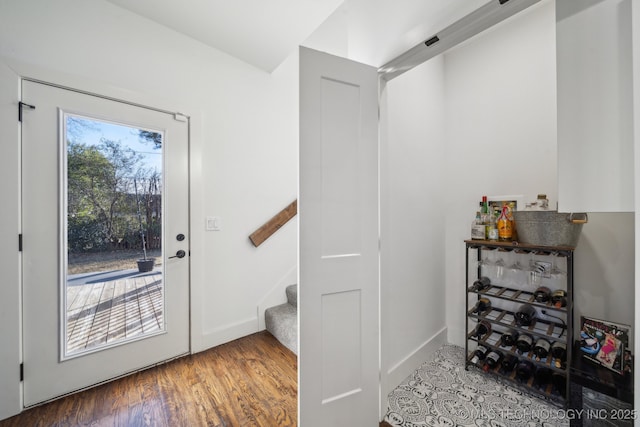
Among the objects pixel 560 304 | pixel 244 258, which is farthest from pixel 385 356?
pixel 244 258

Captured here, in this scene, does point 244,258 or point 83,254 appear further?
point 244,258

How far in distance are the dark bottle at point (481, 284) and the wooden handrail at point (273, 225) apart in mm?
1808

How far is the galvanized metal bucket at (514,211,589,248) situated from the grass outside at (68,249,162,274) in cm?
272

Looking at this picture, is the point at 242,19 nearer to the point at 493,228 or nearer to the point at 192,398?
the point at 493,228

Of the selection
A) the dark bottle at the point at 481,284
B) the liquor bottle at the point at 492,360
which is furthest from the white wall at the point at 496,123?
the liquor bottle at the point at 492,360

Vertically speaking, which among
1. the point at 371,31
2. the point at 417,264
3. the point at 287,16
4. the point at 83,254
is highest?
the point at 287,16

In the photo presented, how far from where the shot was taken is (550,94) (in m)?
1.76

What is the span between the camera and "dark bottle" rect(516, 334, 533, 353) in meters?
1.67

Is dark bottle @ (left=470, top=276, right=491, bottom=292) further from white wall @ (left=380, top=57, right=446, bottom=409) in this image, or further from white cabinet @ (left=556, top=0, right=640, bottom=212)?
white cabinet @ (left=556, top=0, right=640, bottom=212)

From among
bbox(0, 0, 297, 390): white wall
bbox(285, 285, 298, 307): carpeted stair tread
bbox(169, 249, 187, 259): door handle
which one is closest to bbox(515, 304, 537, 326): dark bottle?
bbox(285, 285, 298, 307): carpeted stair tread

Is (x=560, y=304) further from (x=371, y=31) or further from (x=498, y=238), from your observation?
(x=371, y=31)

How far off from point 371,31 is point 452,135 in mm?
1297

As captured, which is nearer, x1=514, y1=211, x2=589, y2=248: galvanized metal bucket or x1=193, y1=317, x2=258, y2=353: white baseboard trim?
x1=514, y1=211, x2=589, y2=248: galvanized metal bucket

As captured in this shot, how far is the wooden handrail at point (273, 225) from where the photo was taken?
246cm
